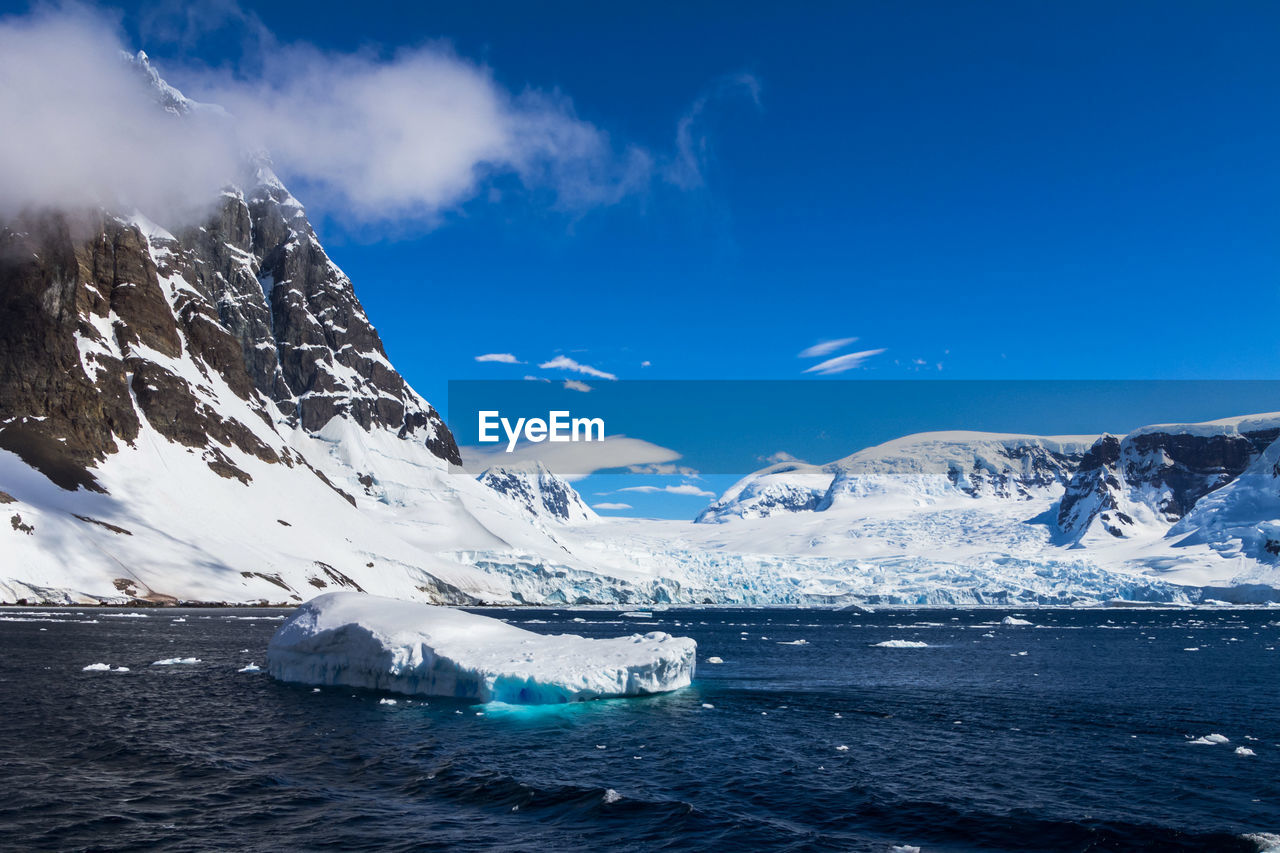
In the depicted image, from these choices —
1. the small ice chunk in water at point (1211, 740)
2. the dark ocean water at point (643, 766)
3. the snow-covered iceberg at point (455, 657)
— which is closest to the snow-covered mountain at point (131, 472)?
the dark ocean water at point (643, 766)

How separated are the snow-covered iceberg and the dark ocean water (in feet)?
3.31

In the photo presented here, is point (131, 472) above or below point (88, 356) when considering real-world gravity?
below

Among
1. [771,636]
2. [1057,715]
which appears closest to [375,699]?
[1057,715]

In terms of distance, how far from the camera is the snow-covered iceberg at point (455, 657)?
3753 cm

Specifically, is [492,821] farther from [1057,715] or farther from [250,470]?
[250,470]

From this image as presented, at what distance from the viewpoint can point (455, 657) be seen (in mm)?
38344

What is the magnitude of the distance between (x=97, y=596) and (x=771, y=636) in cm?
8781

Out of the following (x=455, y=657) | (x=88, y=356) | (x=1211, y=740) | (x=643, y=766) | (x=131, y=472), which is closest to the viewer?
(x=643, y=766)

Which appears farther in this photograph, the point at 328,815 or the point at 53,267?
the point at 53,267

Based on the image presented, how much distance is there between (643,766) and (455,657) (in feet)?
46.0

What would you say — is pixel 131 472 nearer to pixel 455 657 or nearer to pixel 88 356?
pixel 88 356

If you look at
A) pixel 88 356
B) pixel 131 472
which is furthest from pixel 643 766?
pixel 88 356

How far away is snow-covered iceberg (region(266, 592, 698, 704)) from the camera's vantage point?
123 ft

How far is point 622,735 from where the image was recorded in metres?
31.8
